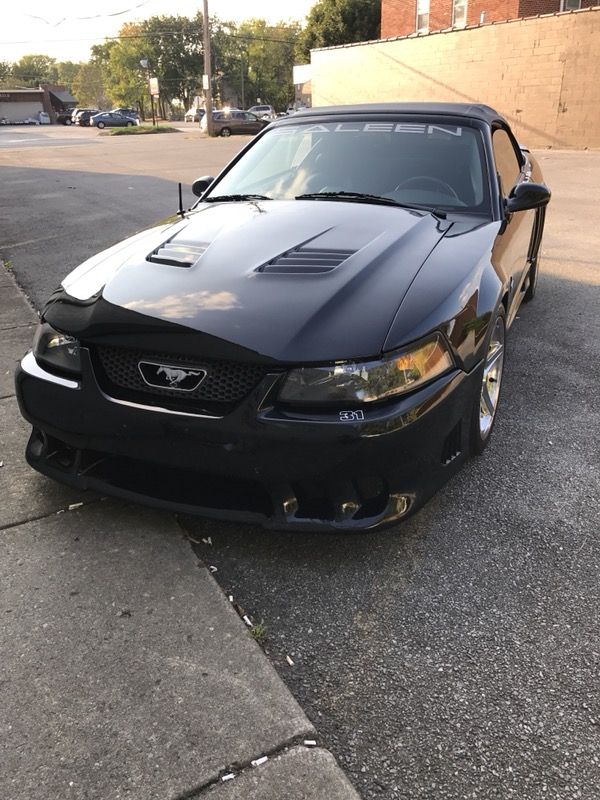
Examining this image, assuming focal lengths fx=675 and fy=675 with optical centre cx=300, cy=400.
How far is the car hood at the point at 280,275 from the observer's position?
2266mm

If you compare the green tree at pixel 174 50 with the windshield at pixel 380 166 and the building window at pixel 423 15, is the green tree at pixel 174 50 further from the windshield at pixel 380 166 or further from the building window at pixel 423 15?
the windshield at pixel 380 166

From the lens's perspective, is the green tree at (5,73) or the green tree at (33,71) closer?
the green tree at (5,73)

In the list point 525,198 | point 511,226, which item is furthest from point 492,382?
point 525,198

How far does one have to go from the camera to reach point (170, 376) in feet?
7.66

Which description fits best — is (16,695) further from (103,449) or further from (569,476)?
(569,476)

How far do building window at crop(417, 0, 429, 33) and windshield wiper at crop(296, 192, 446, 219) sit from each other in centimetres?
3007

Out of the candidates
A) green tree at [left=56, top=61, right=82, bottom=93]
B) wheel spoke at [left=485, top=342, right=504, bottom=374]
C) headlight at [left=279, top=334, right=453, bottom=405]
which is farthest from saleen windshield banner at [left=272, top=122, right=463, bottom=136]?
green tree at [left=56, top=61, right=82, bottom=93]

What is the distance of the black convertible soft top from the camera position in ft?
12.9

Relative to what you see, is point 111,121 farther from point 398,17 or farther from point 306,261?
point 306,261

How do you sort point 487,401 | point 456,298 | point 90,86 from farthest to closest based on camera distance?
1. point 90,86
2. point 487,401
3. point 456,298

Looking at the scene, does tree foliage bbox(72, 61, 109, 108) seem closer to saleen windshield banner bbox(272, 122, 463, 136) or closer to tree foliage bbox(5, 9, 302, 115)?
tree foliage bbox(5, 9, 302, 115)

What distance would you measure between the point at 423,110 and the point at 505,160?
2.33ft

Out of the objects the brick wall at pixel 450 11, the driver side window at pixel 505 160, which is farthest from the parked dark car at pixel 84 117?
the driver side window at pixel 505 160

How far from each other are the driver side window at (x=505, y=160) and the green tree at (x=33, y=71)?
14278 centimetres
